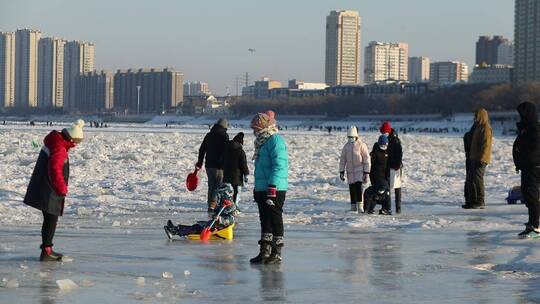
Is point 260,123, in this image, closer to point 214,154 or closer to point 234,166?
point 234,166

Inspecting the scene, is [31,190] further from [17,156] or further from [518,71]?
[518,71]

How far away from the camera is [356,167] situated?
14.9m

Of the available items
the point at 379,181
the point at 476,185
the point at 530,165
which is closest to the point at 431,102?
the point at 476,185

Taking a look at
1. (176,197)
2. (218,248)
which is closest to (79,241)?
(218,248)

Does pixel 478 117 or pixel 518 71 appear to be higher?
pixel 518 71

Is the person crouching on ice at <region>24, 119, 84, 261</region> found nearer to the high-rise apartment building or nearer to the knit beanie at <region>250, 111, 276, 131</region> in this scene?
the knit beanie at <region>250, 111, 276, 131</region>

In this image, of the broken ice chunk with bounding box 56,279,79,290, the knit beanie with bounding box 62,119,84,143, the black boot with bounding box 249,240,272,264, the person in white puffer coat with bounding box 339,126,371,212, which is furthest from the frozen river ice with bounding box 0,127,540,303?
the knit beanie with bounding box 62,119,84,143

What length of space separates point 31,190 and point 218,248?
2.11 m

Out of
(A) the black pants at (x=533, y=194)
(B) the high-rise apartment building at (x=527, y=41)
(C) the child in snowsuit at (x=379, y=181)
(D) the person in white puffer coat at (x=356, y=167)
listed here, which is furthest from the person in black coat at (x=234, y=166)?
(B) the high-rise apartment building at (x=527, y=41)

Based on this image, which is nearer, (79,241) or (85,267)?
(85,267)

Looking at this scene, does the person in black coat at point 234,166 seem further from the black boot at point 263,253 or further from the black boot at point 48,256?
the black boot at point 48,256

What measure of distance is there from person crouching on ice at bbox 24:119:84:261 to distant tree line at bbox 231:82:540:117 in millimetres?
122370

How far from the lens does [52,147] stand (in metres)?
9.28

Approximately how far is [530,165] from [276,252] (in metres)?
3.67
